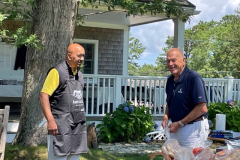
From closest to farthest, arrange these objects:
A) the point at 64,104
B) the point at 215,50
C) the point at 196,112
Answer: the point at 196,112 < the point at 64,104 < the point at 215,50

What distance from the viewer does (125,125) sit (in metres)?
7.30

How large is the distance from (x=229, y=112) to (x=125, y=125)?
2.68m

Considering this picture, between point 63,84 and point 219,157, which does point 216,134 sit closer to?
point 63,84

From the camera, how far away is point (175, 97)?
137 inches

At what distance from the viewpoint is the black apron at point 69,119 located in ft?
11.8

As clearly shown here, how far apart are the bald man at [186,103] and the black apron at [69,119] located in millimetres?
965

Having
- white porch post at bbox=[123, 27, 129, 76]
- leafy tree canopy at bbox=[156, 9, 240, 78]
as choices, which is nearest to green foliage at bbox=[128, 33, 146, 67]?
leafy tree canopy at bbox=[156, 9, 240, 78]

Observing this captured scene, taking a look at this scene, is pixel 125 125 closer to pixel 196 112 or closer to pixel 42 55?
pixel 42 55

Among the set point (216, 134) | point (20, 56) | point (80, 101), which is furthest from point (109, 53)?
point (80, 101)

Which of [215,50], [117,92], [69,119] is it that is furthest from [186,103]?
[215,50]

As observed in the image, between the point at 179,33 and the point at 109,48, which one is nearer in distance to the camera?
the point at 179,33

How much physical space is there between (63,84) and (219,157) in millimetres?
1808

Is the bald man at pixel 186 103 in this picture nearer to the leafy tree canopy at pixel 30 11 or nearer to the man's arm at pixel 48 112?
the man's arm at pixel 48 112

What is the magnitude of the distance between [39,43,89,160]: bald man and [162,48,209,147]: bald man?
966 mm
